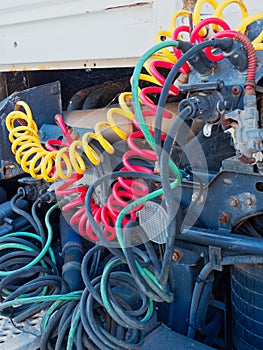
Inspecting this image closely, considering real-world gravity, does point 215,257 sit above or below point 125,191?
below

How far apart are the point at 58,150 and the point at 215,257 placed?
2.32 feet

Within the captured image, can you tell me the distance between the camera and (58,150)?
5.40 ft

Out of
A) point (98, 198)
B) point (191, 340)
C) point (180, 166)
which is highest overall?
point (180, 166)

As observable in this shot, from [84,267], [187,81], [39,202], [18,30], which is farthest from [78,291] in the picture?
[18,30]

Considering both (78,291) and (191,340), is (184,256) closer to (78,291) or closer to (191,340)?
(191,340)

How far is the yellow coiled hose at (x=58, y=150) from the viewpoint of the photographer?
4.73 feet

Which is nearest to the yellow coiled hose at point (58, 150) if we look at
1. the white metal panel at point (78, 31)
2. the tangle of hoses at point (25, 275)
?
the white metal panel at point (78, 31)

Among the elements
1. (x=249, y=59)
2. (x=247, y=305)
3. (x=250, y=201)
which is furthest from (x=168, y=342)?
(x=249, y=59)

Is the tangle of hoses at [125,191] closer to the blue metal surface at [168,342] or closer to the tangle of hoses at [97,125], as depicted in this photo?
the tangle of hoses at [97,125]

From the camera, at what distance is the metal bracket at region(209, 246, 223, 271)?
1.27 m

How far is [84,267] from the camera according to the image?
1.47 metres

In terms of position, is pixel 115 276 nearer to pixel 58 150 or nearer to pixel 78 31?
pixel 58 150

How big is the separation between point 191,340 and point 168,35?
3.07ft

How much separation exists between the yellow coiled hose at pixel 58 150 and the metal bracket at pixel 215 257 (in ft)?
1.49
